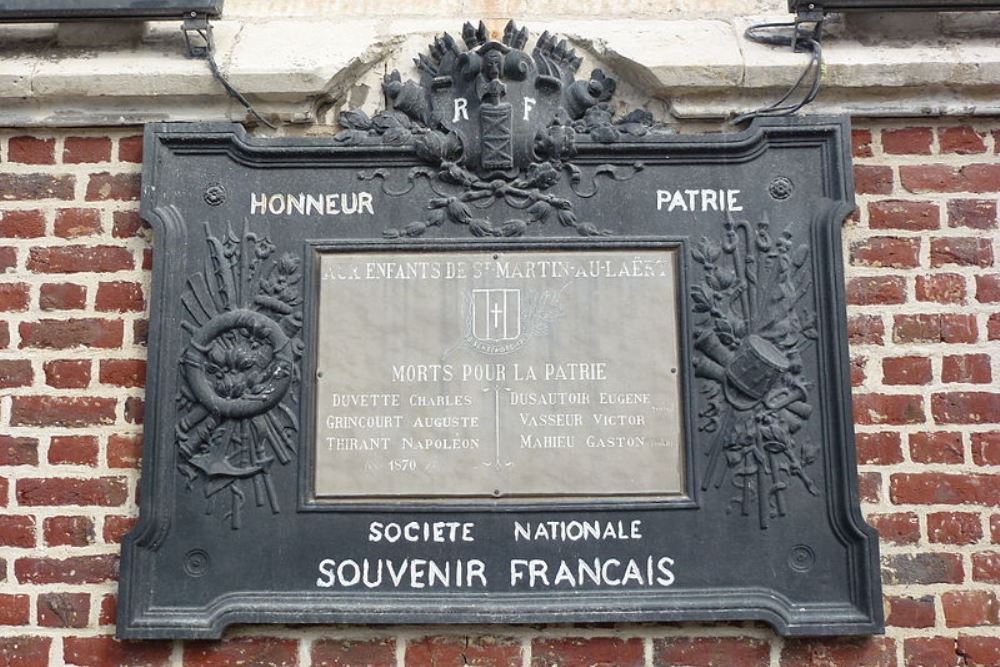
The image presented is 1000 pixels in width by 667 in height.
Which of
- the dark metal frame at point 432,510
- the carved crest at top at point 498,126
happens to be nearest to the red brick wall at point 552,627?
the dark metal frame at point 432,510

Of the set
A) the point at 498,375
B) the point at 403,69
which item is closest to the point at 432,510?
the point at 498,375

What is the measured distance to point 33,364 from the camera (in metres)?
3.43

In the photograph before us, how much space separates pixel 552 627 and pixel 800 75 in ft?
6.10

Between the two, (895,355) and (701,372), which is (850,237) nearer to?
(895,355)

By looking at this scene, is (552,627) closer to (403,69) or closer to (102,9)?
(403,69)

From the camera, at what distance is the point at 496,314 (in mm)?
3393

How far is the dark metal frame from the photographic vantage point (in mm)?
3191

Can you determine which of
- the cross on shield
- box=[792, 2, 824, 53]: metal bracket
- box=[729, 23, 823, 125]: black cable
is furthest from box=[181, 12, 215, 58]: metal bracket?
box=[792, 2, 824, 53]: metal bracket

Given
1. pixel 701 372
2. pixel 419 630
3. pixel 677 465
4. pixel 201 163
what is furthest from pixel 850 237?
pixel 201 163

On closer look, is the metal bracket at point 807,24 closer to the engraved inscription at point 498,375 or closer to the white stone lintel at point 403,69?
the white stone lintel at point 403,69

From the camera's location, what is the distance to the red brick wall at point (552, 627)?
3.23 metres

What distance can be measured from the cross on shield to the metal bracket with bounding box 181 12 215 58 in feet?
3.89

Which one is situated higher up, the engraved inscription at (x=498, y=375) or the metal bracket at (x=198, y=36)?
the metal bracket at (x=198, y=36)

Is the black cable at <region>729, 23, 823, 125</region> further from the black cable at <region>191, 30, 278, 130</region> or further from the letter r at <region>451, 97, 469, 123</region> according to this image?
the black cable at <region>191, 30, 278, 130</region>
